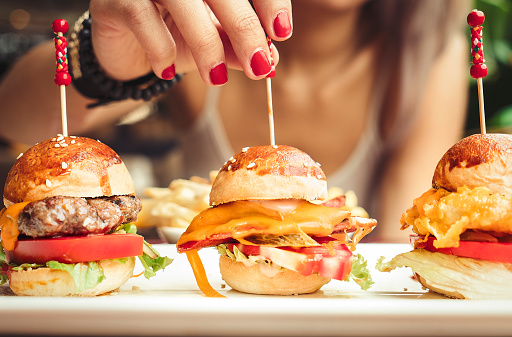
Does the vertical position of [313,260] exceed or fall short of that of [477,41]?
it falls short

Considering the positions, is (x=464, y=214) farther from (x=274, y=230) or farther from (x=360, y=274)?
(x=274, y=230)

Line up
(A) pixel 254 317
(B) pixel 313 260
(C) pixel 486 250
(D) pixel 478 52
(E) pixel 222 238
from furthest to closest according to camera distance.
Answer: (D) pixel 478 52 < (E) pixel 222 238 < (B) pixel 313 260 < (C) pixel 486 250 < (A) pixel 254 317

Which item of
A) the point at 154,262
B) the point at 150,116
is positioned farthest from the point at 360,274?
the point at 150,116

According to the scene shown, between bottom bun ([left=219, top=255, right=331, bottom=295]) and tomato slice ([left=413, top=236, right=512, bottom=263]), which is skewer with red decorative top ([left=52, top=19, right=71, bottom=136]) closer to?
bottom bun ([left=219, top=255, right=331, bottom=295])

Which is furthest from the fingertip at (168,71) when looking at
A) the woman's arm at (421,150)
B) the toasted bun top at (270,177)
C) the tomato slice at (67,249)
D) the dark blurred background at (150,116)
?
the woman's arm at (421,150)

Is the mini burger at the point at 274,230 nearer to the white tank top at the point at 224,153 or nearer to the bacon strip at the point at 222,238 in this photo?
the bacon strip at the point at 222,238

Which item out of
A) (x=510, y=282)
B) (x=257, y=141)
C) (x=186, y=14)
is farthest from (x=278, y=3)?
(x=257, y=141)
